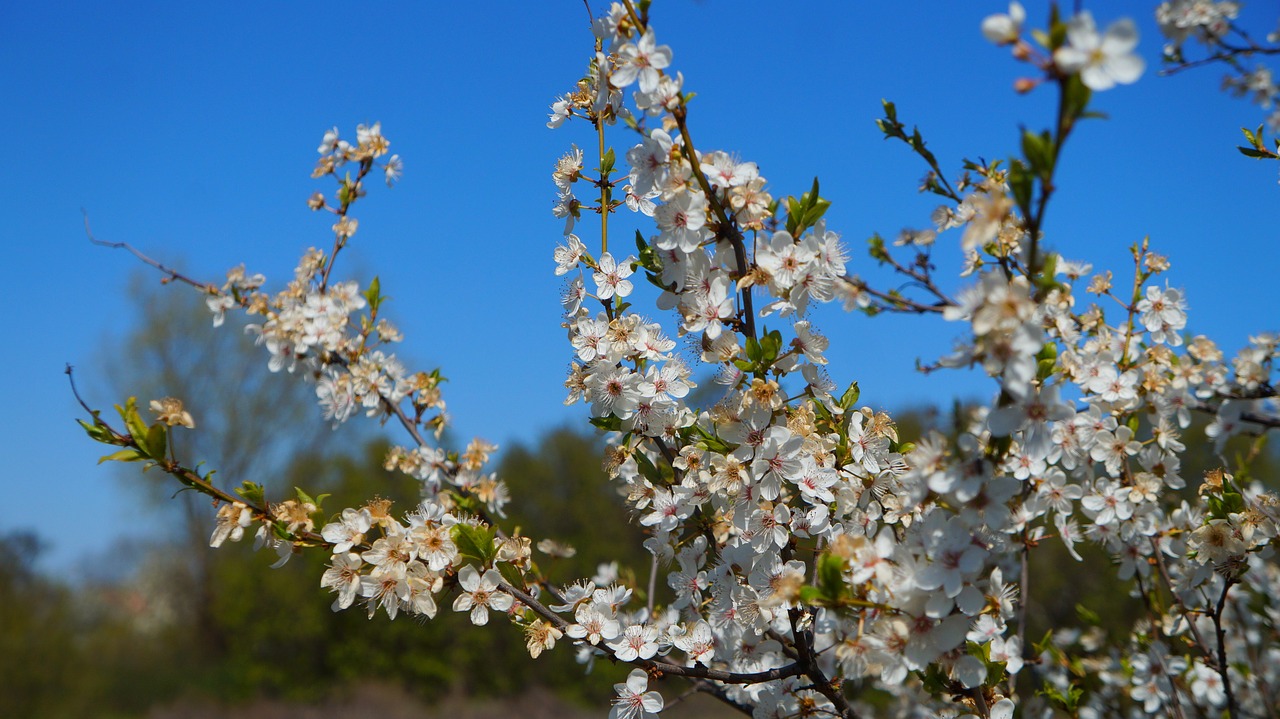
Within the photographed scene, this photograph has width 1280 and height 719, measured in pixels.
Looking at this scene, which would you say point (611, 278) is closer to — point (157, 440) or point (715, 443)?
point (715, 443)

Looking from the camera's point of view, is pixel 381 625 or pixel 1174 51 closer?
pixel 1174 51

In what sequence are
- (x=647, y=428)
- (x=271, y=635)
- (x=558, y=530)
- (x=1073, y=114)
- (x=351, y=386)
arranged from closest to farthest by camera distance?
1. (x=1073, y=114)
2. (x=647, y=428)
3. (x=351, y=386)
4. (x=271, y=635)
5. (x=558, y=530)

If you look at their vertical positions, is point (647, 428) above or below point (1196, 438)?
below

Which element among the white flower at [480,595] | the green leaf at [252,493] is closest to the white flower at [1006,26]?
the white flower at [480,595]

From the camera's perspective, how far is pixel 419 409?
111 inches

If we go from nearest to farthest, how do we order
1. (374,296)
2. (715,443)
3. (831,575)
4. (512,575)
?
(831,575), (715,443), (512,575), (374,296)

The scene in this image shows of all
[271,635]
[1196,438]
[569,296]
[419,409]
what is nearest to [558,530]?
[271,635]

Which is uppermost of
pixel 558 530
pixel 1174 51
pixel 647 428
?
pixel 558 530

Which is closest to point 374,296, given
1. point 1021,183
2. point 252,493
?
point 252,493

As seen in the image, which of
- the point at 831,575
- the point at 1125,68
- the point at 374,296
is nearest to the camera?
the point at 1125,68

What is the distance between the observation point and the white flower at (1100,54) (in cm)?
101

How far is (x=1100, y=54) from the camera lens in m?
1.02

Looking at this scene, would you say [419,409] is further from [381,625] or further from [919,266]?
[381,625]

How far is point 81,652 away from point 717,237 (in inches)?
560
